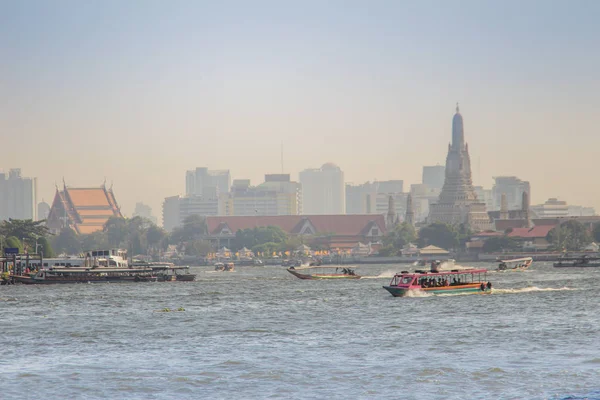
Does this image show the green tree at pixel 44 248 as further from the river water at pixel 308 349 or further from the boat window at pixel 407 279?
the boat window at pixel 407 279

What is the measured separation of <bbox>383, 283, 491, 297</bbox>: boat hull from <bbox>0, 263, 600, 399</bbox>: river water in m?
0.76

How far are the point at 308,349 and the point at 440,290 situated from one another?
3732 centimetres

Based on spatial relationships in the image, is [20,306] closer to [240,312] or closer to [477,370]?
[240,312]

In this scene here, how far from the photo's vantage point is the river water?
133 ft

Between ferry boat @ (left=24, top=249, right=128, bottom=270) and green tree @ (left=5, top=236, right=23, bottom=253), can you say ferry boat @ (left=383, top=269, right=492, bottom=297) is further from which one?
green tree @ (left=5, top=236, right=23, bottom=253)

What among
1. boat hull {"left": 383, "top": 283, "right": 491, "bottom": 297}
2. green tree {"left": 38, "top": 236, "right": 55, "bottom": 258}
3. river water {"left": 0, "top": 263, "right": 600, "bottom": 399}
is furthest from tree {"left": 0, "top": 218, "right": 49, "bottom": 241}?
boat hull {"left": 383, "top": 283, "right": 491, "bottom": 297}

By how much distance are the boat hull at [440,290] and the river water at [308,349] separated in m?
0.76

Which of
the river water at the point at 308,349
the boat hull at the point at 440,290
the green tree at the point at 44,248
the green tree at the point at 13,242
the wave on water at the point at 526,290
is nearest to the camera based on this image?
the river water at the point at 308,349

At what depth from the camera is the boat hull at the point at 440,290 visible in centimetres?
8619

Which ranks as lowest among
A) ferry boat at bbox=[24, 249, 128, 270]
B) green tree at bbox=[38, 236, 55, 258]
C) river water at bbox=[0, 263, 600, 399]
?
river water at bbox=[0, 263, 600, 399]

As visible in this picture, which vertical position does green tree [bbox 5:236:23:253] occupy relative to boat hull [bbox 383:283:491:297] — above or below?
above

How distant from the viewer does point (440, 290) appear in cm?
8706

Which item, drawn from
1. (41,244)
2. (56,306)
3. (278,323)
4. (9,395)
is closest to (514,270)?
(41,244)

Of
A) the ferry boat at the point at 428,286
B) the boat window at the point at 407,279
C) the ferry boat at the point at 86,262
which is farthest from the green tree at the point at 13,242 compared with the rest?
the boat window at the point at 407,279
